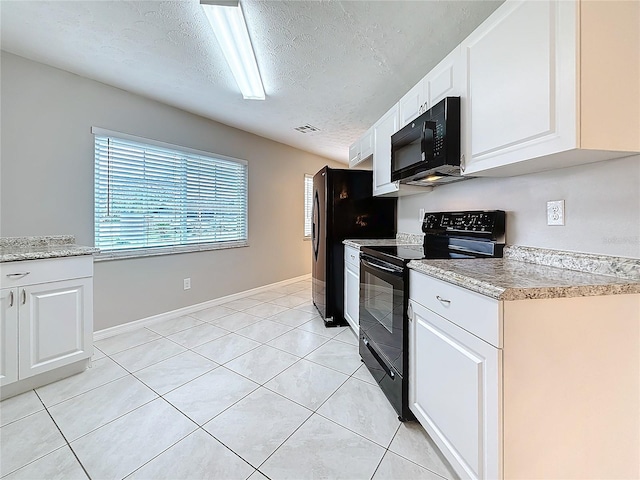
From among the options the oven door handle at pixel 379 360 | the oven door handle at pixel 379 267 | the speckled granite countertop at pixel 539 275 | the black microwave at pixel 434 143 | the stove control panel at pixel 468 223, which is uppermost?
the black microwave at pixel 434 143

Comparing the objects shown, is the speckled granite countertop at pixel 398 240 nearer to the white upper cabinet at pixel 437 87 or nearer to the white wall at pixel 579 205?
the white wall at pixel 579 205

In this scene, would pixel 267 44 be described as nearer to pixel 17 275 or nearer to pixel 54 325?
pixel 17 275

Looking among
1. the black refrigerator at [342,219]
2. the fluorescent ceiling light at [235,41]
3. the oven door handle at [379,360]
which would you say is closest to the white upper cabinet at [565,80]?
the oven door handle at [379,360]

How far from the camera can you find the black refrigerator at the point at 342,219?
3016mm

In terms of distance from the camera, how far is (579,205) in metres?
1.24

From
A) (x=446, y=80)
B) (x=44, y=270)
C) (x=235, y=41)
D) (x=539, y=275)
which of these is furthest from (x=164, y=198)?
(x=539, y=275)

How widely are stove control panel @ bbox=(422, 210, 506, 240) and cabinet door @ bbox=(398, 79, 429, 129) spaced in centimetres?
74

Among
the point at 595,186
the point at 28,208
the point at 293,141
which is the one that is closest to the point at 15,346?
the point at 28,208

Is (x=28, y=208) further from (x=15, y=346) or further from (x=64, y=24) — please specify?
(x=64, y=24)

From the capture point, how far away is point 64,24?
1813 mm

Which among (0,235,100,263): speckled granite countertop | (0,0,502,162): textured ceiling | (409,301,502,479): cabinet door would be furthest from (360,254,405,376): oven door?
(0,235,100,263): speckled granite countertop

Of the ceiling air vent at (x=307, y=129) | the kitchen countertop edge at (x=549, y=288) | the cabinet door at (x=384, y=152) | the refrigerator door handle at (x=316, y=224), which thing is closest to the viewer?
the kitchen countertop edge at (x=549, y=288)

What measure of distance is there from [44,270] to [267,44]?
2144 mm

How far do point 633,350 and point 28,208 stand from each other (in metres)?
3.71
